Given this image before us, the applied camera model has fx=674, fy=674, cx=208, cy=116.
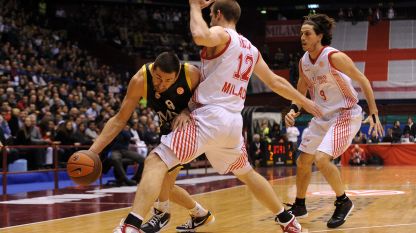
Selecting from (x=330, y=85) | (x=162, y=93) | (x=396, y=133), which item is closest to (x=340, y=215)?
(x=330, y=85)

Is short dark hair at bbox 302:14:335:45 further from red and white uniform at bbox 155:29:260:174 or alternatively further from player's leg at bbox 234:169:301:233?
player's leg at bbox 234:169:301:233

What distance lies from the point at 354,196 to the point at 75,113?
8.45 m

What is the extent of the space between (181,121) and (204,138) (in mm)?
220

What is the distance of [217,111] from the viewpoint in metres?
4.95

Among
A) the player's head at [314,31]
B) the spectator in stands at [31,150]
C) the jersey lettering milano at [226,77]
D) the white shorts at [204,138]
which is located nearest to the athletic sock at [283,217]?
the white shorts at [204,138]

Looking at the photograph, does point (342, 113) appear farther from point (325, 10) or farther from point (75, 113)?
point (325, 10)

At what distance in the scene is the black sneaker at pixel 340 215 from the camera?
Answer: 20.4 feet

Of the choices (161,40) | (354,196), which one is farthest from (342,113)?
(161,40)

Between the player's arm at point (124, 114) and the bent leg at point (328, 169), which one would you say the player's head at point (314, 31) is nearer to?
the bent leg at point (328, 169)

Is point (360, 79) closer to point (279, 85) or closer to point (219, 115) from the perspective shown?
point (279, 85)

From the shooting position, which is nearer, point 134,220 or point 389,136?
point 134,220

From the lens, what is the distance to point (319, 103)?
22.3ft

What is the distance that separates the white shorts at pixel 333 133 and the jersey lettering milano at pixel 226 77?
1641 mm

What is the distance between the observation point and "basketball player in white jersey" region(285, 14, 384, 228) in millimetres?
6438
